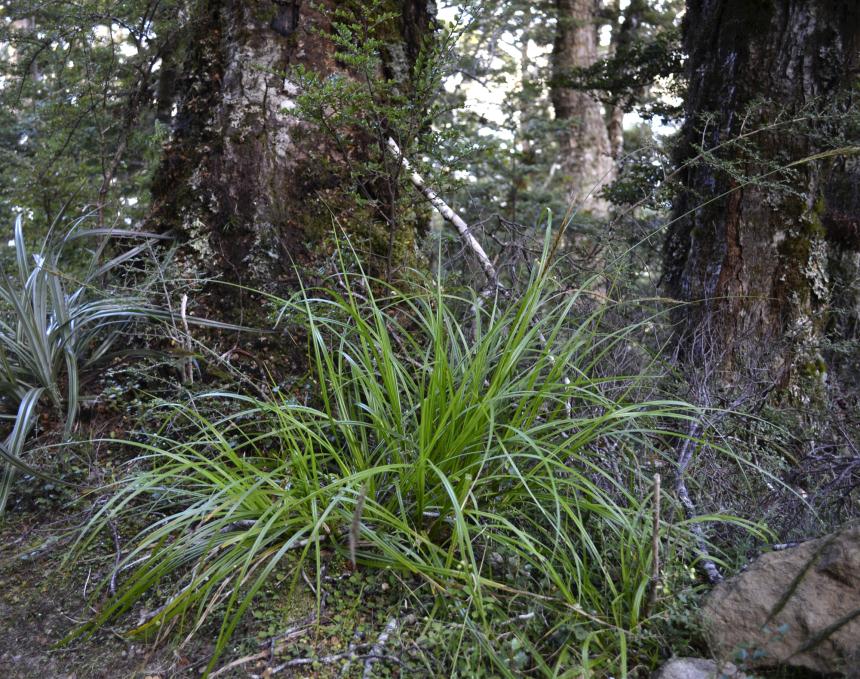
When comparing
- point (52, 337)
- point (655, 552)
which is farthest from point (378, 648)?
point (52, 337)

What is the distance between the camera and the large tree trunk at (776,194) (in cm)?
337

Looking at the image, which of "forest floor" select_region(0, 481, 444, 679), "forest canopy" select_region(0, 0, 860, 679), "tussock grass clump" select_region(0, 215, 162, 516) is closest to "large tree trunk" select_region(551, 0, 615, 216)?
"forest canopy" select_region(0, 0, 860, 679)

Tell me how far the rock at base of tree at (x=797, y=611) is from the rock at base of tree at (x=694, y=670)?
0.13ft

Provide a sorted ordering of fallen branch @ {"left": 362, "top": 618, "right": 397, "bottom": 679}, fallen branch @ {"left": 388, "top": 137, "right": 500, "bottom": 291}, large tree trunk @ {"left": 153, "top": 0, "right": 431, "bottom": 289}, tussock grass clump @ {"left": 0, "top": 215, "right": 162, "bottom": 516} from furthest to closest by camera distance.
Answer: large tree trunk @ {"left": 153, "top": 0, "right": 431, "bottom": 289}, fallen branch @ {"left": 388, "top": 137, "right": 500, "bottom": 291}, tussock grass clump @ {"left": 0, "top": 215, "right": 162, "bottom": 516}, fallen branch @ {"left": 362, "top": 618, "right": 397, "bottom": 679}

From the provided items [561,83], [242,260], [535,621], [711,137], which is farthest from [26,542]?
[561,83]

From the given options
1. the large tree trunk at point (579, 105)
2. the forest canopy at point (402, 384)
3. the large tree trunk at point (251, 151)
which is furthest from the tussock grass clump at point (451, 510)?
the large tree trunk at point (579, 105)

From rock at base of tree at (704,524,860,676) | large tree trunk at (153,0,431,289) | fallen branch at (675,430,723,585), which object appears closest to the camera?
rock at base of tree at (704,524,860,676)

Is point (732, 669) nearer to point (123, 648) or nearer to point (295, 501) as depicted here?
point (295, 501)

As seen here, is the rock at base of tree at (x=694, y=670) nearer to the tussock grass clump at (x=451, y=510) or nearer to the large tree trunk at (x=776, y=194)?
the tussock grass clump at (x=451, y=510)

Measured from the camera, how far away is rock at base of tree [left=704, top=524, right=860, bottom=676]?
1.63 m

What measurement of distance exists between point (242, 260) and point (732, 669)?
2392mm

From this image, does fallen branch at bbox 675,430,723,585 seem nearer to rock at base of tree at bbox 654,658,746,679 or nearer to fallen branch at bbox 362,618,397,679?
rock at base of tree at bbox 654,658,746,679

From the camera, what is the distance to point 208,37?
3.47 meters

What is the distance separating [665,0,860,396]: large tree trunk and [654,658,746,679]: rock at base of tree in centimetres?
Answer: 180
